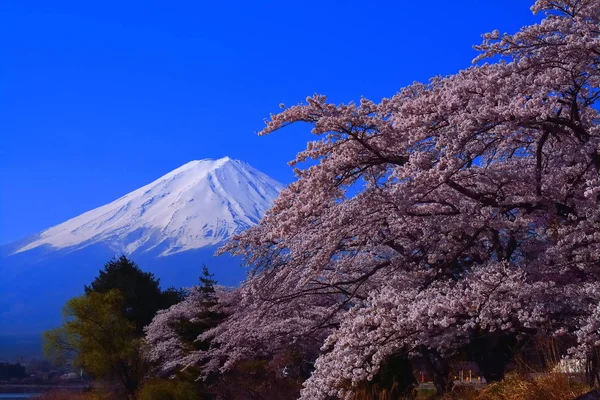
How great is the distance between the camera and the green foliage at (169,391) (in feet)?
73.7

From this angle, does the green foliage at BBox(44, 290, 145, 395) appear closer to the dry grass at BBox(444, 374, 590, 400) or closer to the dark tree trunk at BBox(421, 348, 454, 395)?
the dark tree trunk at BBox(421, 348, 454, 395)

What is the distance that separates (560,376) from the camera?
9320mm

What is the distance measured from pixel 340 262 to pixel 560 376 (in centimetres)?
701

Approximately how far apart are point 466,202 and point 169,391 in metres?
14.9

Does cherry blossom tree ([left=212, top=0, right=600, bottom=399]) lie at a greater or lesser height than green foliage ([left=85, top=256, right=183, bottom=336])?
lesser

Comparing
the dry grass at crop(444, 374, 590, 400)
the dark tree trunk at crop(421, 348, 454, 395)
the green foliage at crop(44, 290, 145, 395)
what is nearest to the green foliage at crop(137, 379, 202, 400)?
the green foliage at crop(44, 290, 145, 395)

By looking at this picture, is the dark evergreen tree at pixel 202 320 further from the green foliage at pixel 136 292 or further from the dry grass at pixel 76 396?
→ the green foliage at pixel 136 292

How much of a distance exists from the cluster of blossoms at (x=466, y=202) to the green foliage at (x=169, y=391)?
35.7 ft

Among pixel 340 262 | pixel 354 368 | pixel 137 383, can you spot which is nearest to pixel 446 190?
pixel 354 368

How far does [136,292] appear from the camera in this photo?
3859 centimetres

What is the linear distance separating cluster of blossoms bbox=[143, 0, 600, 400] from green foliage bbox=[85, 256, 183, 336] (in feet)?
83.9

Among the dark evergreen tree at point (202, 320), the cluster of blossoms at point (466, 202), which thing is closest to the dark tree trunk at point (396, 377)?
the cluster of blossoms at point (466, 202)

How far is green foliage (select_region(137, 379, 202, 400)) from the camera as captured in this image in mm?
22469

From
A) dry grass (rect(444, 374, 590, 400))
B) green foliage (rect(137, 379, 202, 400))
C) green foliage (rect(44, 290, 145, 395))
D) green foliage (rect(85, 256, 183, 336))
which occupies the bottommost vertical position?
dry grass (rect(444, 374, 590, 400))
